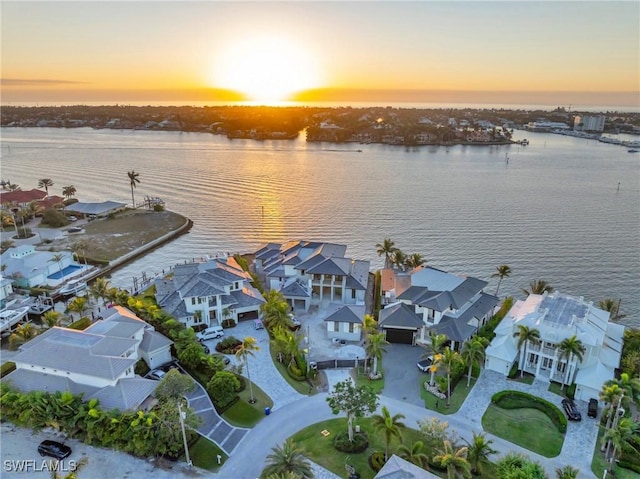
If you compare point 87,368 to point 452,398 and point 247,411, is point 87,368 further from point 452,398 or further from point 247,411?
point 452,398

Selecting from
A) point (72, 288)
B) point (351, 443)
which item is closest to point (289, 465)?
point (351, 443)

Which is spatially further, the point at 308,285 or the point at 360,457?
the point at 308,285

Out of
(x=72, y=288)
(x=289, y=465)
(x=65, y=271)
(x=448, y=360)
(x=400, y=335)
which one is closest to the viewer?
(x=289, y=465)

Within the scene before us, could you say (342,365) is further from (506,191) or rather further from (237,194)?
(506,191)

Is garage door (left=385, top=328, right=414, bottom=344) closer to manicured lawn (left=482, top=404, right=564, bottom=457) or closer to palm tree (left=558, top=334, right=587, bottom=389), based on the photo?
manicured lawn (left=482, top=404, right=564, bottom=457)

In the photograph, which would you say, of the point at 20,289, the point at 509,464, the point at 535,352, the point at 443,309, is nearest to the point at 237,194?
the point at 20,289

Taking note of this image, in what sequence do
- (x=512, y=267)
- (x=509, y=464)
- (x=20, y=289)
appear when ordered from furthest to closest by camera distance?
(x=512, y=267), (x=20, y=289), (x=509, y=464)

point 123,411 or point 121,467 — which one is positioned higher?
point 123,411
